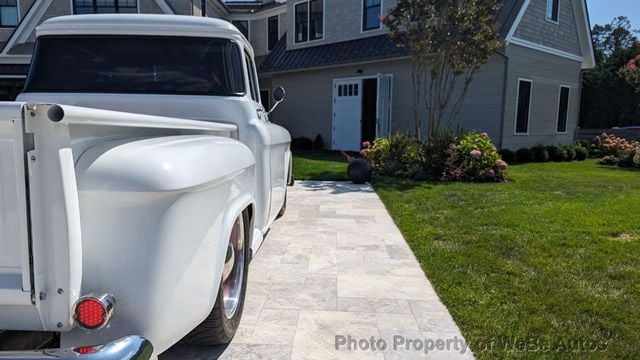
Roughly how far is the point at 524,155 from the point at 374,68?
554cm

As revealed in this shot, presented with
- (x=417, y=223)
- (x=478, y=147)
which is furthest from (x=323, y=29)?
(x=417, y=223)

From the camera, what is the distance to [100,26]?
375cm

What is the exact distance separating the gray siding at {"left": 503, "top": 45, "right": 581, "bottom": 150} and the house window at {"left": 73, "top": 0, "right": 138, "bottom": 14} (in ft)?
46.4

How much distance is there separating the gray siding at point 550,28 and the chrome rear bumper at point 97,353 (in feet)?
47.9

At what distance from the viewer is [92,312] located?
61.6 inches

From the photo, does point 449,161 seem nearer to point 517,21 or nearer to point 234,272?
point 517,21

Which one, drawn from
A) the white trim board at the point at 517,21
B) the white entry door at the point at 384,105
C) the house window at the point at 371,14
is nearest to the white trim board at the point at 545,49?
the white trim board at the point at 517,21

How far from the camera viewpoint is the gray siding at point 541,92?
1370 centimetres

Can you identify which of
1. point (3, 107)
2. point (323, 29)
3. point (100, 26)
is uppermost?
point (323, 29)

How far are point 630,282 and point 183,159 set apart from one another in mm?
3898

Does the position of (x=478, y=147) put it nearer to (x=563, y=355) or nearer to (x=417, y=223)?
(x=417, y=223)

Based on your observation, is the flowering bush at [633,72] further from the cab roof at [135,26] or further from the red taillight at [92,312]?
the red taillight at [92,312]

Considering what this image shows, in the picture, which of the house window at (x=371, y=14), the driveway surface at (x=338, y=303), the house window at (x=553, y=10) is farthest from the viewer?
the house window at (x=371, y=14)

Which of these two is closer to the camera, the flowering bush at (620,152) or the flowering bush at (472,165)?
the flowering bush at (472,165)
